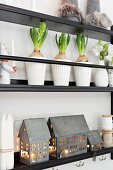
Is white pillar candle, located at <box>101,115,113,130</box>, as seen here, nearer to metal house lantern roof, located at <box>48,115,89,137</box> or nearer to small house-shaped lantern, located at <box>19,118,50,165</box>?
metal house lantern roof, located at <box>48,115,89,137</box>

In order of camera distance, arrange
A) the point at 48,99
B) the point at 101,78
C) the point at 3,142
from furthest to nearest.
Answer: the point at 101,78 < the point at 48,99 < the point at 3,142

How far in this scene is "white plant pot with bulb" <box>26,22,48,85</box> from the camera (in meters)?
1.29

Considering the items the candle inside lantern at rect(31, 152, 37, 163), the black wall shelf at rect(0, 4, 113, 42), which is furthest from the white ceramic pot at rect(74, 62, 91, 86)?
the candle inside lantern at rect(31, 152, 37, 163)

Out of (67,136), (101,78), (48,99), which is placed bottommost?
(67,136)

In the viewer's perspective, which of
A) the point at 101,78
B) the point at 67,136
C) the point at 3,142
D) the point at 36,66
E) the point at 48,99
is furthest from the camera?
the point at 101,78

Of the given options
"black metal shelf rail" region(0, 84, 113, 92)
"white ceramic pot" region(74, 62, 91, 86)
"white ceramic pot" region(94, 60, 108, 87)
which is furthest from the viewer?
"white ceramic pot" region(94, 60, 108, 87)

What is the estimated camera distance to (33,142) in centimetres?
124

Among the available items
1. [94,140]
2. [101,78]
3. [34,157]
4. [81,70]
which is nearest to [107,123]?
[94,140]

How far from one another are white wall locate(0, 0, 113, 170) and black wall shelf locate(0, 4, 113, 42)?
0.06 meters

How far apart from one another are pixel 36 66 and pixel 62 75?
0.18 m

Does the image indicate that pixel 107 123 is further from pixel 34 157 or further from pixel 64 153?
pixel 34 157

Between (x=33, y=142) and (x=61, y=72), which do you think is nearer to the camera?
(x=33, y=142)

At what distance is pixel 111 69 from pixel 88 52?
0.19 m

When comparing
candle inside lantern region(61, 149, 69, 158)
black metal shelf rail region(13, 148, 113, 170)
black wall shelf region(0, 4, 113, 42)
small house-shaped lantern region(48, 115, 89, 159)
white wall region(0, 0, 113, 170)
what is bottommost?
black metal shelf rail region(13, 148, 113, 170)
